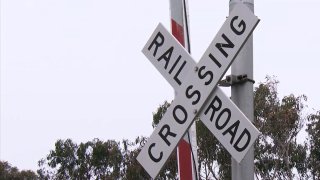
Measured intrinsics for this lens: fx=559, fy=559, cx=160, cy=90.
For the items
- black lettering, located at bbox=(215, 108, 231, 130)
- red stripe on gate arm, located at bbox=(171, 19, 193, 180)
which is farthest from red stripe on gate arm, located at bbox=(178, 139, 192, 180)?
black lettering, located at bbox=(215, 108, 231, 130)

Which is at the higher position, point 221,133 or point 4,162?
point 4,162

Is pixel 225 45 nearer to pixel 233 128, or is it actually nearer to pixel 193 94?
pixel 193 94

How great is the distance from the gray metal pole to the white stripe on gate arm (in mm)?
213

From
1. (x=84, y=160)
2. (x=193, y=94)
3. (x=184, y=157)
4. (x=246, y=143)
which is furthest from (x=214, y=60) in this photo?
(x=84, y=160)

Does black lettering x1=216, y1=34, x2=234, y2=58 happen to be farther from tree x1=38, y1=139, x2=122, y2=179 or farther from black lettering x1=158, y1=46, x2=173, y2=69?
tree x1=38, y1=139, x2=122, y2=179

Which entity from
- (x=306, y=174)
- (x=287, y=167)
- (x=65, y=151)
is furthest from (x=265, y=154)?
(x=65, y=151)

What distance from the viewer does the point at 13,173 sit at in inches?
1721

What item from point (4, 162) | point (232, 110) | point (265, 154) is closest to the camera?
point (232, 110)

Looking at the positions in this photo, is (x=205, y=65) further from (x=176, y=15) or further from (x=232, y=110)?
(x=176, y=15)

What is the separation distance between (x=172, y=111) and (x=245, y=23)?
1.78 ft

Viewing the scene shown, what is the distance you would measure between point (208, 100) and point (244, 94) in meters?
0.32

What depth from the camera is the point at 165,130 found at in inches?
106

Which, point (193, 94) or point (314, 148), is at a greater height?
point (314, 148)

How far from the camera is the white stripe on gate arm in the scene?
2492mm
